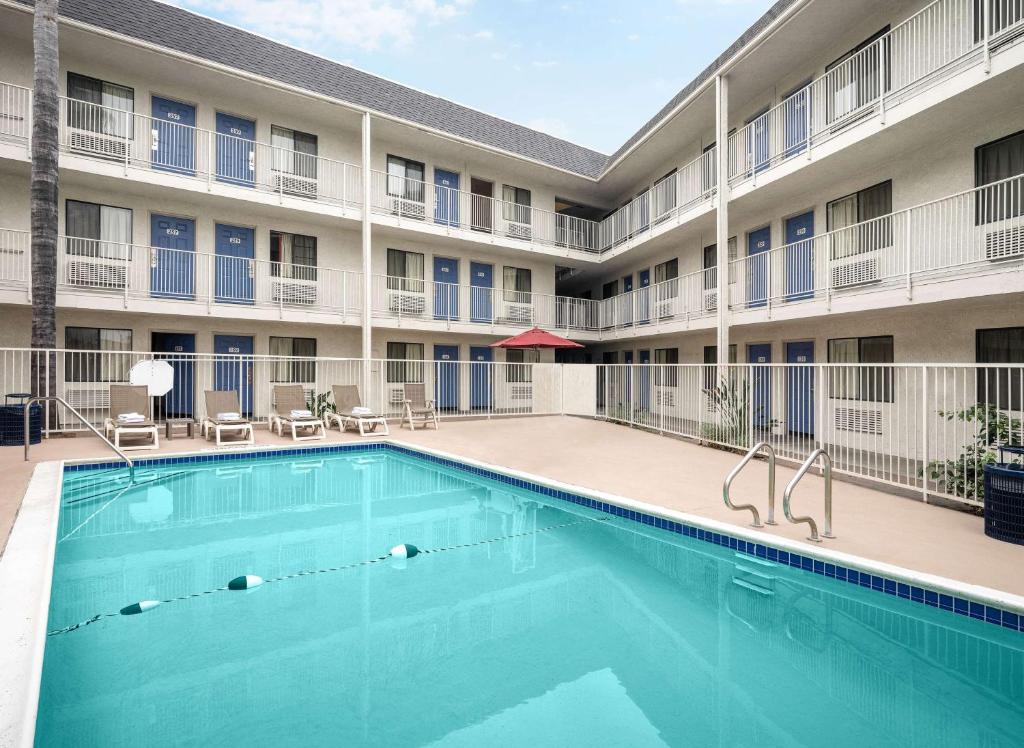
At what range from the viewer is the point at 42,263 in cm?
1004

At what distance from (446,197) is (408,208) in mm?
1554

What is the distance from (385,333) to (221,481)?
369 inches

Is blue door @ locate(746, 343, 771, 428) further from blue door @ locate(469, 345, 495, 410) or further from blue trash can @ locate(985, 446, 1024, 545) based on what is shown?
blue door @ locate(469, 345, 495, 410)

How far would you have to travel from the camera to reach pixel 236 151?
47.0ft

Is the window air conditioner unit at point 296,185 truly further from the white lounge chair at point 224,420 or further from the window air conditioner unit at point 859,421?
the window air conditioner unit at point 859,421

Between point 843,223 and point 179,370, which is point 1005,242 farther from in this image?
point 179,370

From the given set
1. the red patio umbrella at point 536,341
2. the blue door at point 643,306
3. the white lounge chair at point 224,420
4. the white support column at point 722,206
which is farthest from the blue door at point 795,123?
the white lounge chair at point 224,420

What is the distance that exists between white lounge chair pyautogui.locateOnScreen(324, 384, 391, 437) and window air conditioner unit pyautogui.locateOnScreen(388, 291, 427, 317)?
364 centimetres

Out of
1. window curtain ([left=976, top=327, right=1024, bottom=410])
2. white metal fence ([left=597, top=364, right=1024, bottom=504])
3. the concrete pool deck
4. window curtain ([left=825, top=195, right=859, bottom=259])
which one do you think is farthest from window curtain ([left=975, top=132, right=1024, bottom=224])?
the concrete pool deck

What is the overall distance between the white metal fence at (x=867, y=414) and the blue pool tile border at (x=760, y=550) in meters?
2.20

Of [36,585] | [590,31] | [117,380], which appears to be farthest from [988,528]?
[590,31]

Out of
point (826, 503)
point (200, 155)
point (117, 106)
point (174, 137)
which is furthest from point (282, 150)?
point (826, 503)

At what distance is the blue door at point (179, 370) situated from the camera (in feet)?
44.9

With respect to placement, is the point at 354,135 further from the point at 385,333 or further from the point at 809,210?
the point at 809,210
